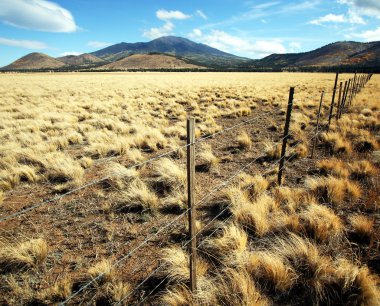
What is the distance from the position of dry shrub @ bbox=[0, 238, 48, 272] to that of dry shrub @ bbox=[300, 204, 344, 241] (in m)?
3.99

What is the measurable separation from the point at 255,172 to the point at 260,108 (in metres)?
11.3

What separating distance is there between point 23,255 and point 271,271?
11.2 ft

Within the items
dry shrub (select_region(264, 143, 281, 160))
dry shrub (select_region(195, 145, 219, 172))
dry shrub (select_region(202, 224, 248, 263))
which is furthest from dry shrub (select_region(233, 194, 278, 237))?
dry shrub (select_region(264, 143, 281, 160))

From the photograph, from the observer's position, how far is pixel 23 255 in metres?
3.54

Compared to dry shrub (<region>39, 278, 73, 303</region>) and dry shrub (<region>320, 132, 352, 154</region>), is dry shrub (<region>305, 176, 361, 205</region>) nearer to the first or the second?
dry shrub (<region>320, 132, 352, 154</region>)

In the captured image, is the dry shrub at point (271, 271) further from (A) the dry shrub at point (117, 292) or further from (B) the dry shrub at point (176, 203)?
(B) the dry shrub at point (176, 203)

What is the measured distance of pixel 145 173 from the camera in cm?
661

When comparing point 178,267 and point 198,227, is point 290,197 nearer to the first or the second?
point 198,227

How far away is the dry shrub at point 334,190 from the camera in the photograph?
479 centimetres

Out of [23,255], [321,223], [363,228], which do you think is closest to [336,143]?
[363,228]

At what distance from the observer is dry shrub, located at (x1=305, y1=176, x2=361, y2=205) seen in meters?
4.79

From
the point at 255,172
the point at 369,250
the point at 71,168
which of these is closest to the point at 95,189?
the point at 71,168

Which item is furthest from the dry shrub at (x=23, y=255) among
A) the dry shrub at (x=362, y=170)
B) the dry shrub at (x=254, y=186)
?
the dry shrub at (x=362, y=170)

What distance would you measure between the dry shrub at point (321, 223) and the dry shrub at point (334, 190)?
70 cm
